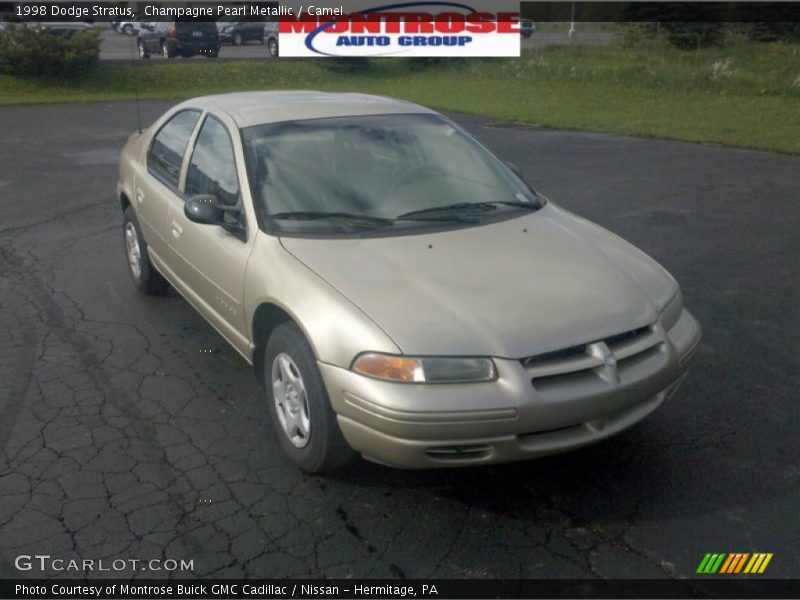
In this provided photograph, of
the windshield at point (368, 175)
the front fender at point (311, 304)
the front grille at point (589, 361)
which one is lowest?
the front grille at point (589, 361)

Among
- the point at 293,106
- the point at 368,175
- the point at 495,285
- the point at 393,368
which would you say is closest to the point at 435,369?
the point at 393,368

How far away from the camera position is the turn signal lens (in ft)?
11.1

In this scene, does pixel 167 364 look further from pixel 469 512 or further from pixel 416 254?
pixel 469 512

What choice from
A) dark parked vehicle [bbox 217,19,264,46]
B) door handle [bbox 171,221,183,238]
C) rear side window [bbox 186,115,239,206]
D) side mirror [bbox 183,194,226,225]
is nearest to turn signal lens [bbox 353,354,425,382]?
side mirror [bbox 183,194,226,225]

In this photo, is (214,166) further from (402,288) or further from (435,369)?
(435,369)

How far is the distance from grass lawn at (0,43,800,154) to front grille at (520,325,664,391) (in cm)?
1063

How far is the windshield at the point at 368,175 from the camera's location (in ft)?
14.5

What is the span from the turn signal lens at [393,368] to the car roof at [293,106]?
80.1 inches

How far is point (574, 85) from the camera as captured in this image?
2445 cm

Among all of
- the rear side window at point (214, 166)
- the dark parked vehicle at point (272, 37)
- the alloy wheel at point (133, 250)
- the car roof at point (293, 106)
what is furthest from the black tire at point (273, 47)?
the rear side window at point (214, 166)

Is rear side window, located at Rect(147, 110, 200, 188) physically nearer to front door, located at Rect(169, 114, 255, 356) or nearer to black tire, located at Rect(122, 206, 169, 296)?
front door, located at Rect(169, 114, 255, 356)

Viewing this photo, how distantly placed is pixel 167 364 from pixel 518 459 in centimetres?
259

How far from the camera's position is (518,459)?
347 cm

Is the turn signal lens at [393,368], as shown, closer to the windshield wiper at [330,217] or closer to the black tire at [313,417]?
the black tire at [313,417]
